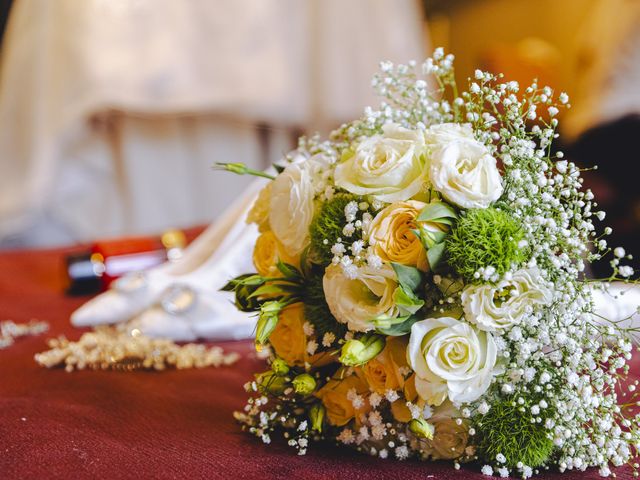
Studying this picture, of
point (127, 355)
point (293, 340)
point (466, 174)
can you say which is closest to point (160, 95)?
point (127, 355)

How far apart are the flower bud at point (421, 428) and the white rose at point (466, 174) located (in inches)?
7.7

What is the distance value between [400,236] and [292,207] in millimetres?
132

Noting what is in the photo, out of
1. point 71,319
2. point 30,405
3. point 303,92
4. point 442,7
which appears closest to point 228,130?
point 303,92

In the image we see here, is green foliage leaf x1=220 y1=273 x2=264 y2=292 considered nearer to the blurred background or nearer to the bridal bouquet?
the bridal bouquet

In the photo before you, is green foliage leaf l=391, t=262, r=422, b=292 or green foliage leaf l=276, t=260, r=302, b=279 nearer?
green foliage leaf l=391, t=262, r=422, b=292

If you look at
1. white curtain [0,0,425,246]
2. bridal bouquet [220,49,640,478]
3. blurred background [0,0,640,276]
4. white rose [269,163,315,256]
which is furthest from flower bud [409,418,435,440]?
white curtain [0,0,425,246]

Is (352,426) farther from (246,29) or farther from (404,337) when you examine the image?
(246,29)

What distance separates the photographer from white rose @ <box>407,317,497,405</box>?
0.60 m

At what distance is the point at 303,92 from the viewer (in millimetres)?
3057

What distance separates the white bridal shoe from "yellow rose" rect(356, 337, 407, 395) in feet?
1.66

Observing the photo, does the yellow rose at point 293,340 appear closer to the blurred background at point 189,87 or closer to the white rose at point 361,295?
the white rose at point 361,295

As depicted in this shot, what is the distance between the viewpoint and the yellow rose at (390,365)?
64 cm

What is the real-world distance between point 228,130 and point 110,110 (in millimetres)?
509

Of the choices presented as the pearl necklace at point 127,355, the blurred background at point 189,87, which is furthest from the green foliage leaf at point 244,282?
the blurred background at point 189,87
